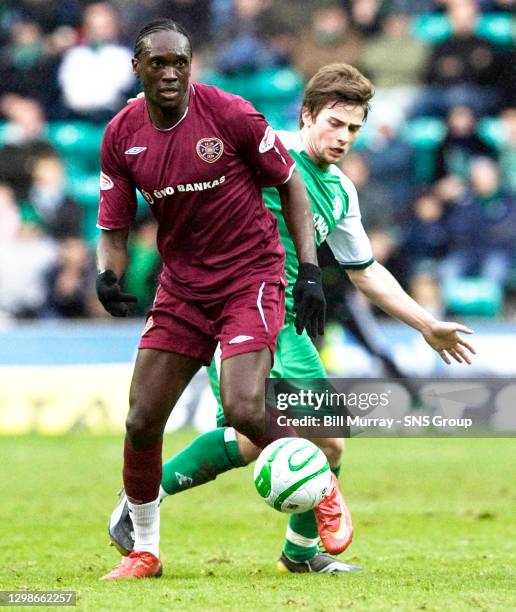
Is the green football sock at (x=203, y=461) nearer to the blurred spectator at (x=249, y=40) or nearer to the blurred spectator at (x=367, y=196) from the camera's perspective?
the blurred spectator at (x=367, y=196)

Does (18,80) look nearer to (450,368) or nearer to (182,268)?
(450,368)

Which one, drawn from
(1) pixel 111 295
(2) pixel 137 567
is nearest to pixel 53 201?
(1) pixel 111 295

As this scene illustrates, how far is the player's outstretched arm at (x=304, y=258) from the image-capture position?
5758mm

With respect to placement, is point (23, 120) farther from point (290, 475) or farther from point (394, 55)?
point (290, 475)

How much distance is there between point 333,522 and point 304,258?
1277mm

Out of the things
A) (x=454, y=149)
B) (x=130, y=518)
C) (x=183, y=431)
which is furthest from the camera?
(x=454, y=149)

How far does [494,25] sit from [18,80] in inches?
259

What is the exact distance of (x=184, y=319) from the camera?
238 inches

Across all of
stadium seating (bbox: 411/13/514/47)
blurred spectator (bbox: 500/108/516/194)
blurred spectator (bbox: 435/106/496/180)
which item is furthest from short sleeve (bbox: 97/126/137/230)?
stadium seating (bbox: 411/13/514/47)

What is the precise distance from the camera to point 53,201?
17000mm

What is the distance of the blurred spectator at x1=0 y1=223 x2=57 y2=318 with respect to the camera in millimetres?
16094

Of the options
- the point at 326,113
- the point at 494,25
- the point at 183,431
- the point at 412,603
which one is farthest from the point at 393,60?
the point at 412,603

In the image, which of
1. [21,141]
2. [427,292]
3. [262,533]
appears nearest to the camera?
[262,533]

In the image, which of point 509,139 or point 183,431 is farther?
point 509,139
